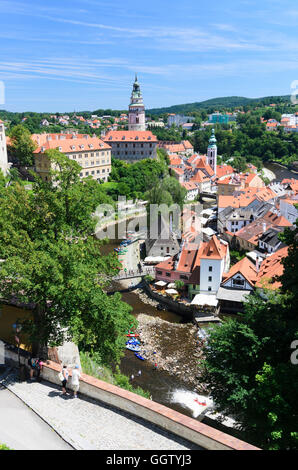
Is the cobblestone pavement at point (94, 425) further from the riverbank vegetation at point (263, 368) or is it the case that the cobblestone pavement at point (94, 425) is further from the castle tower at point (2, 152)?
the castle tower at point (2, 152)

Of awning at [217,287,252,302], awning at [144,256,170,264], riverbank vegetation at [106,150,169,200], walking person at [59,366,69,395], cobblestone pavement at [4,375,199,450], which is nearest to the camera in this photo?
cobblestone pavement at [4,375,199,450]

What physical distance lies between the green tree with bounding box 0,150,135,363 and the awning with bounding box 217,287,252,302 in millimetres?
15312

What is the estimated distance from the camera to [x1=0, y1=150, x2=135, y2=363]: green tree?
11.3m

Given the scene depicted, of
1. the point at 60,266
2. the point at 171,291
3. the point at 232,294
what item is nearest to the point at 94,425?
the point at 60,266

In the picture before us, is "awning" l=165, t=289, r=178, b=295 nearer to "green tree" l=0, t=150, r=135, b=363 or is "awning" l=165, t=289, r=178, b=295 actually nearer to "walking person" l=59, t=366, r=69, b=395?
"green tree" l=0, t=150, r=135, b=363

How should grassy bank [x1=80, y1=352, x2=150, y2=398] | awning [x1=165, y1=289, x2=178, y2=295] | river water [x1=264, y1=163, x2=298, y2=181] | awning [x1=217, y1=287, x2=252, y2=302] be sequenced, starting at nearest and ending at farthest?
1. grassy bank [x1=80, y1=352, x2=150, y2=398]
2. awning [x1=217, y1=287, x2=252, y2=302]
3. awning [x1=165, y1=289, x2=178, y2=295]
4. river water [x1=264, y1=163, x2=298, y2=181]

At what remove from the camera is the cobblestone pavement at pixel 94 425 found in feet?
27.5

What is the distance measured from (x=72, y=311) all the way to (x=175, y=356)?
13207 mm

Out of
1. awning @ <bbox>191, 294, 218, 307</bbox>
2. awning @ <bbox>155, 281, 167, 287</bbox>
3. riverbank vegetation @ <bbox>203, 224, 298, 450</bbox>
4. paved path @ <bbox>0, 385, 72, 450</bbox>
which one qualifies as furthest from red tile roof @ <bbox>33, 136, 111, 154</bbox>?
paved path @ <bbox>0, 385, 72, 450</bbox>

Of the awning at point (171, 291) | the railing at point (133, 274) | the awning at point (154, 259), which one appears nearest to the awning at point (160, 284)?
the awning at point (171, 291)

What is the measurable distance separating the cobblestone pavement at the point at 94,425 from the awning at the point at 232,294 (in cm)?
1960

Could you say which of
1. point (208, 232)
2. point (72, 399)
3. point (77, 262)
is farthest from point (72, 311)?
point (208, 232)
